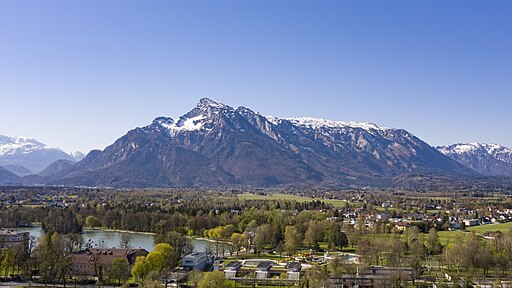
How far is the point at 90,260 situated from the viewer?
46719 millimetres

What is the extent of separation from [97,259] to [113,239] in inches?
1070

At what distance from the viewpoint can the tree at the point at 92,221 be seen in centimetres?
8569

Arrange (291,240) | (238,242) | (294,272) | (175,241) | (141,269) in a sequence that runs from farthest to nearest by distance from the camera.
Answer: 1. (238,242)
2. (291,240)
3. (175,241)
4. (294,272)
5. (141,269)

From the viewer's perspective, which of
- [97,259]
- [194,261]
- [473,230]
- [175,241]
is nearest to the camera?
[97,259]

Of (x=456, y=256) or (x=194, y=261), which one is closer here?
(x=456, y=256)

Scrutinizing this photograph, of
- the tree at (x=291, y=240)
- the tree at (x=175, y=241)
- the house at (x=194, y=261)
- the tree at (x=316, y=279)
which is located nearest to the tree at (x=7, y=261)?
the tree at (x=175, y=241)

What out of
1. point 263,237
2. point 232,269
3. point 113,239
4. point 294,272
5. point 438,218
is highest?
point 438,218

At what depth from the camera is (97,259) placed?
45656 mm

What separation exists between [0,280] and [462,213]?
82909 mm

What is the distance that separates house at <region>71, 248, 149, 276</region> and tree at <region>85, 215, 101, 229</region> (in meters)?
36.7

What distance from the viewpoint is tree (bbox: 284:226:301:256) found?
58.1m

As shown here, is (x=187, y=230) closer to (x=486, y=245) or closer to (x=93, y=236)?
(x=93, y=236)

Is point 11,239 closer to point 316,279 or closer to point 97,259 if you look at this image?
point 97,259

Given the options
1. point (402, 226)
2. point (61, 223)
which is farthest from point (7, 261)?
point (402, 226)
